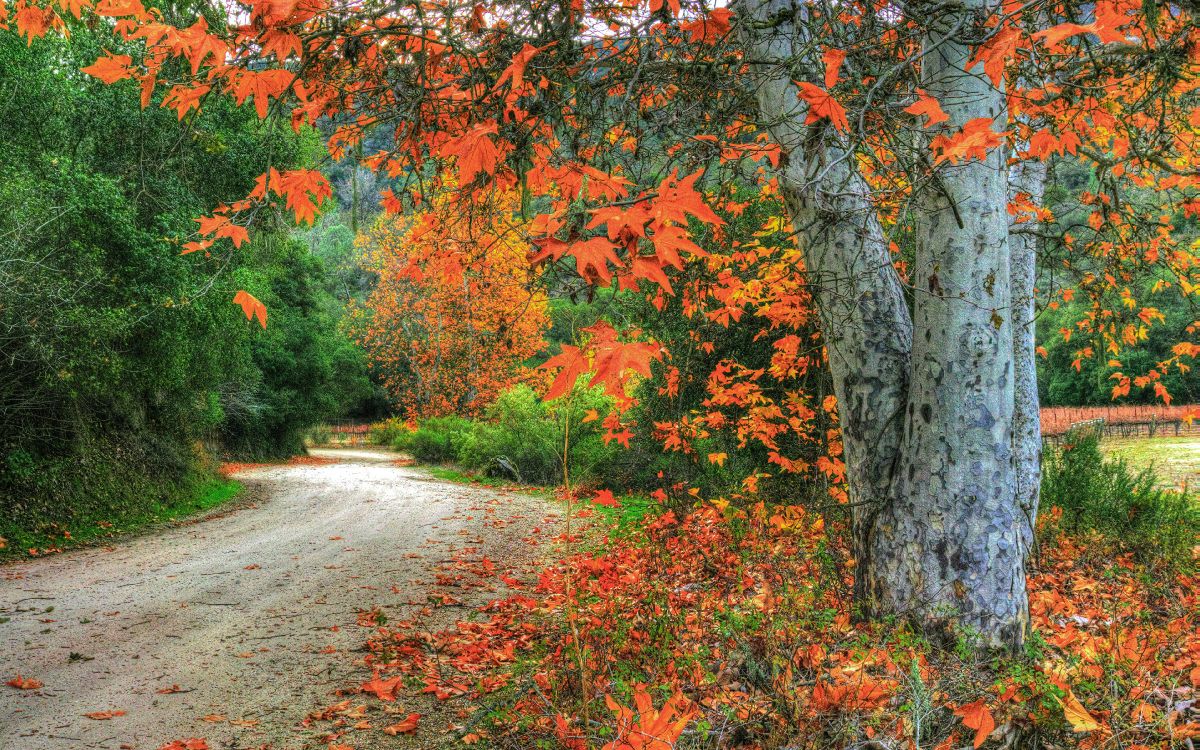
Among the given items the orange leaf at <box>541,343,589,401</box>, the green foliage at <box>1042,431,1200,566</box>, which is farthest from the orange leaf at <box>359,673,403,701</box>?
the green foliage at <box>1042,431,1200,566</box>

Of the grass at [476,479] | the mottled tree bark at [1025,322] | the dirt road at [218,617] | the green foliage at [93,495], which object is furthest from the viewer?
the grass at [476,479]

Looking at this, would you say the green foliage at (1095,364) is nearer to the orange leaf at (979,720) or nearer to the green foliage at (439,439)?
the green foliage at (439,439)

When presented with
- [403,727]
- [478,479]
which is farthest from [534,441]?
[403,727]

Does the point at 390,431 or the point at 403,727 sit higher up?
the point at 403,727

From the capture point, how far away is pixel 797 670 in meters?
3.04

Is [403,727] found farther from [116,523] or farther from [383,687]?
[116,523]

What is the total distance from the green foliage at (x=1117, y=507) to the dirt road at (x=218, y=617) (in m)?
5.99

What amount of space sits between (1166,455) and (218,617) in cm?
2062

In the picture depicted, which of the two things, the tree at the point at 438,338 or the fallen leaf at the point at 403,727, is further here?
the tree at the point at 438,338

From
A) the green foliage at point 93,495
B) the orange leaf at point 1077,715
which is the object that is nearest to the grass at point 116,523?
the green foliage at point 93,495

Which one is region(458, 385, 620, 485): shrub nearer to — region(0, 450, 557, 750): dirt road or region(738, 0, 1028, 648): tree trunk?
region(0, 450, 557, 750): dirt road

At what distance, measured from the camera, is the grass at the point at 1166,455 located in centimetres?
1231

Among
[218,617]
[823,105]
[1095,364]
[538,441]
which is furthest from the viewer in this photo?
[1095,364]

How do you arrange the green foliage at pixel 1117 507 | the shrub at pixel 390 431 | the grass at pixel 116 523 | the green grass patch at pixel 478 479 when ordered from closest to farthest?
the green foliage at pixel 1117 507
the grass at pixel 116 523
the green grass patch at pixel 478 479
the shrub at pixel 390 431
